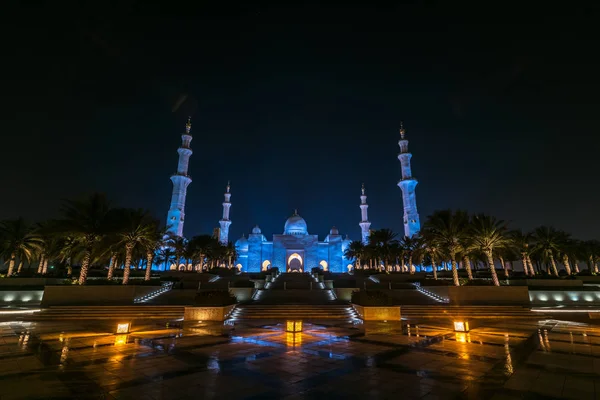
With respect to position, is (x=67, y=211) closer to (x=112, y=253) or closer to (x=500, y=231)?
(x=112, y=253)

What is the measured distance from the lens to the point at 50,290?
59.3 ft

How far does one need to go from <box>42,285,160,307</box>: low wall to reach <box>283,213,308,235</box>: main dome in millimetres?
50056

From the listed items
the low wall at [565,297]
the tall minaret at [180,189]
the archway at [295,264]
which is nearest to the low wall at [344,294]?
the low wall at [565,297]

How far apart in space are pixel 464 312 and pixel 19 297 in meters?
29.7

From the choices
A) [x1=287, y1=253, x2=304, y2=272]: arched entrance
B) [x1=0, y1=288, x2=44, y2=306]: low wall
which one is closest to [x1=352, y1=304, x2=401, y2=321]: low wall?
[x1=0, y1=288, x2=44, y2=306]: low wall

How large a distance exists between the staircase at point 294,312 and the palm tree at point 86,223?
11.2m

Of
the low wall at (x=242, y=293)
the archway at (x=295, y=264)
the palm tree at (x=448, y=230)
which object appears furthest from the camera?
the archway at (x=295, y=264)

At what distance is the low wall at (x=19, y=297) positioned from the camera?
70.4 feet

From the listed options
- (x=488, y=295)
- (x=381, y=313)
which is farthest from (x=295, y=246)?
(x=381, y=313)

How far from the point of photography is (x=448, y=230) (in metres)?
24.1

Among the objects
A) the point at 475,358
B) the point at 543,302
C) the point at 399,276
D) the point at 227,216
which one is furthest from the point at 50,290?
the point at 227,216

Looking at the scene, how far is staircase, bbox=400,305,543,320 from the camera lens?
627 inches

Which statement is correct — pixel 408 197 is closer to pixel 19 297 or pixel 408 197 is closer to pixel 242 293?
pixel 242 293

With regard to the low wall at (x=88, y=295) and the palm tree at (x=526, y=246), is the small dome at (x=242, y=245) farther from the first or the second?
the palm tree at (x=526, y=246)
